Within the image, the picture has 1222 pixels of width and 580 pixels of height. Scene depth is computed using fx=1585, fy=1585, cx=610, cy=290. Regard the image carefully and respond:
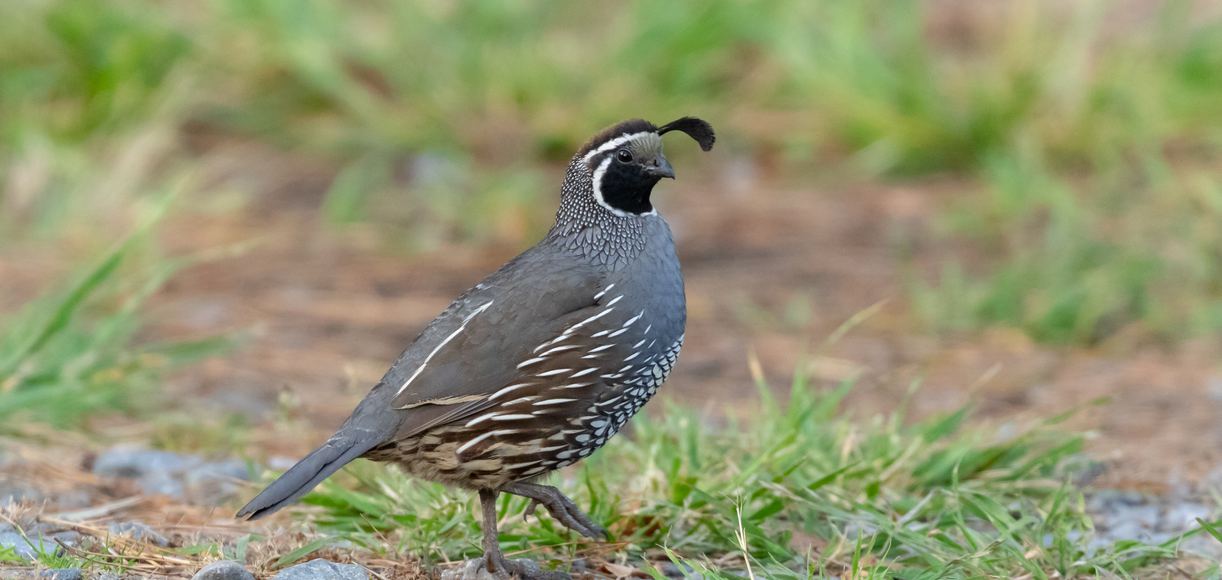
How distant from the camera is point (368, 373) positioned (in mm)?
6312

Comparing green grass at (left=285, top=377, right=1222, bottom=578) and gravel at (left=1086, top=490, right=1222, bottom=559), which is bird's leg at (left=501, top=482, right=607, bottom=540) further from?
gravel at (left=1086, top=490, right=1222, bottom=559)

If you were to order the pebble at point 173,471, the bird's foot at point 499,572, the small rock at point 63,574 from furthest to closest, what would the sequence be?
the pebble at point 173,471
the bird's foot at point 499,572
the small rock at point 63,574

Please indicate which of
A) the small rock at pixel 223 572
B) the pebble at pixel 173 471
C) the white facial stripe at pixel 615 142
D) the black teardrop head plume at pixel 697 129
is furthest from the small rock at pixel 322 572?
the black teardrop head plume at pixel 697 129

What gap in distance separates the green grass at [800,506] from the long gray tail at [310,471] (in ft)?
0.68

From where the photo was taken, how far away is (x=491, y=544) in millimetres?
4027

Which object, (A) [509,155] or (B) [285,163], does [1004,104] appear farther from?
(B) [285,163]

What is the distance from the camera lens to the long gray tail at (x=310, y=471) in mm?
3797

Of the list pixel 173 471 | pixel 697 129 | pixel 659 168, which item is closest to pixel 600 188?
pixel 659 168

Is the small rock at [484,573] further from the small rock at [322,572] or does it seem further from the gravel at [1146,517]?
the gravel at [1146,517]

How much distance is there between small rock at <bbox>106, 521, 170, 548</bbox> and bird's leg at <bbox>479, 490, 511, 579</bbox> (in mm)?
861

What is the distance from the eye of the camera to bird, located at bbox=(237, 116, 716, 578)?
4.05 m

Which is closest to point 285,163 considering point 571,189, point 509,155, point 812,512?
point 509,155

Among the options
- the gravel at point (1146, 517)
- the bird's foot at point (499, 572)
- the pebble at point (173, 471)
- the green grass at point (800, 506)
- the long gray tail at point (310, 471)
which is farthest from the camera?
the pebble at point (173, 471)

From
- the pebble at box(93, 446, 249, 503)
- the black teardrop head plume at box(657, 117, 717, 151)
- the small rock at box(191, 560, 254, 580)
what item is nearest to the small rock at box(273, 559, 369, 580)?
the small rock at box(191, 560, 254, 580)
